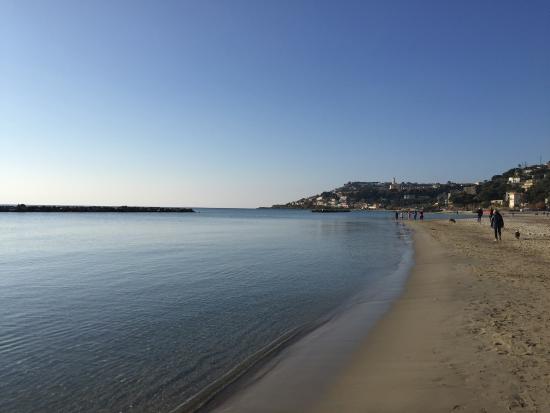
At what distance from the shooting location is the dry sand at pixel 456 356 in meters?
4.89

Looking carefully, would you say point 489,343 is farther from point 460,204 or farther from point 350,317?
point 460,204

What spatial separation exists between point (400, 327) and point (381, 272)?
9.16 meters

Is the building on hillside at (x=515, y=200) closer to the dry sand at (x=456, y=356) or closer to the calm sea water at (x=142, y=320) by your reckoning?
the calm sea water at (x=142, y=320)

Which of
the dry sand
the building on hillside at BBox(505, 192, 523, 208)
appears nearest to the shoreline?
the dry sand

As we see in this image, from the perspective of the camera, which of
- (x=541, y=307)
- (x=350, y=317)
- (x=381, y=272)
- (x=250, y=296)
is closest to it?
(x=541, y=307)

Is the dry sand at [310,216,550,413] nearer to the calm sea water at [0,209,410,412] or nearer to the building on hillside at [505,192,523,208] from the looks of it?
the calm sea water at [0,209,410,412]

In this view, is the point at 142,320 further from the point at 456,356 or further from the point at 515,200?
the point at 515,200

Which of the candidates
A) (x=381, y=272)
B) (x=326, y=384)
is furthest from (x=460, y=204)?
(x=326, y=384)

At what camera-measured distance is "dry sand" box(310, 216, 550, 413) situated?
4887 millimetres

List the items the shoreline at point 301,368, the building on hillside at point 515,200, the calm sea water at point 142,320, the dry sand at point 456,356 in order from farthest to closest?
the building on hillside at point 515,200, the calm sea water at point 142,320, the shoreline at point 301,368, the dry sand at point 456,356

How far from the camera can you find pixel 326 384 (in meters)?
5.77

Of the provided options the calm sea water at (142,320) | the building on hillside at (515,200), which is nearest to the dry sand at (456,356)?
the calm sea water at (142,320)

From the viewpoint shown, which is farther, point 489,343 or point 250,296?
point 250,296

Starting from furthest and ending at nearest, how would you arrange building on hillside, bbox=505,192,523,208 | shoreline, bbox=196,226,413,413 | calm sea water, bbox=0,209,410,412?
building on hillside, bbox=505,192,523,208, calm sea water, bbox=0,209,410,412, shoreline, bbox=196,226,413,413
